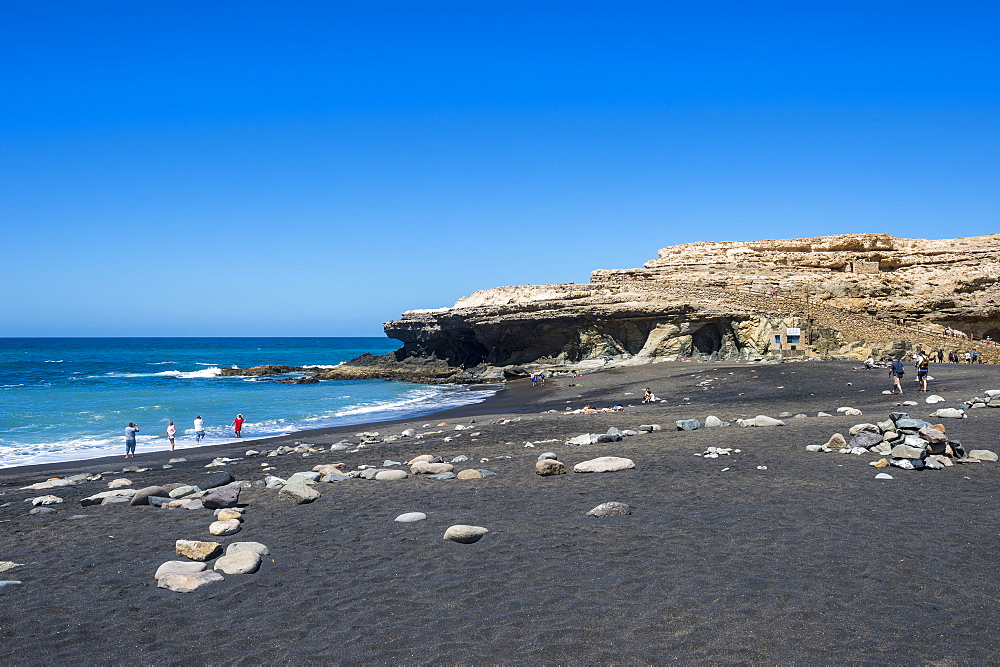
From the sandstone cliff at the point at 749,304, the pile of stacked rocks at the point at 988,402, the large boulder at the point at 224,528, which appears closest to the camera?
the large boulder at the point at 224,528

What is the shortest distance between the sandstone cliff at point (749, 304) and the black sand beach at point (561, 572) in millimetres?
29121

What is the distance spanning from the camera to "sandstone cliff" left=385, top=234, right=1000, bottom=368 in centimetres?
3819

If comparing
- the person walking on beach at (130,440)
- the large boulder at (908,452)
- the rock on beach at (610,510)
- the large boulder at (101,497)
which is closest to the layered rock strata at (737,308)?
the person walking on beach at (130,440)

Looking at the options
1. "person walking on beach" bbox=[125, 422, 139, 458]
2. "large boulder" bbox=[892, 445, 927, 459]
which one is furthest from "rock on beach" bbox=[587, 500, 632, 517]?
"person walking on beach" bbox=[125, 422, 139, 458]

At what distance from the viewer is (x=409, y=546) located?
6488 millimetres

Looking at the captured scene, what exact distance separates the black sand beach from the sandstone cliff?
2912 cm

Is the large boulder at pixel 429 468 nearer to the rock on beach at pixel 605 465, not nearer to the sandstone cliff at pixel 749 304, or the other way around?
the rock on beach at pixel 605 465

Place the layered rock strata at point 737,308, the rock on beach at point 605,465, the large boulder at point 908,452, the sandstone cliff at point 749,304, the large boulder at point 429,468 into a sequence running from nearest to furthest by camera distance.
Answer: the large boulder at point 908,452
the rock on beach at point 605,465
the large boulder at point 429,468
the layered rock strata at point 737,308
the sandstone cliff at point 749,304

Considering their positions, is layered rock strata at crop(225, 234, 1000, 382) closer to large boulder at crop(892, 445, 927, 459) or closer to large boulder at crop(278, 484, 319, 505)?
large boulder at crop(892, 445, 927, 459)

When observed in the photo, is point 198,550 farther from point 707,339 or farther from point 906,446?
point 707,339

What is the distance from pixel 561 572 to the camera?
5555 mm

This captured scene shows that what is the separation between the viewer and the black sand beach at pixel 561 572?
170 inches

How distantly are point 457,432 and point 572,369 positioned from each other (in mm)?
26695

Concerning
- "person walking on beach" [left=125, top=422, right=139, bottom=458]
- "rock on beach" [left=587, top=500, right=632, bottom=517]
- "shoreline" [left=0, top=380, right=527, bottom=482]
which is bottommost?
"shoreline" [left=0, top=380, right=527, bottom=482]
